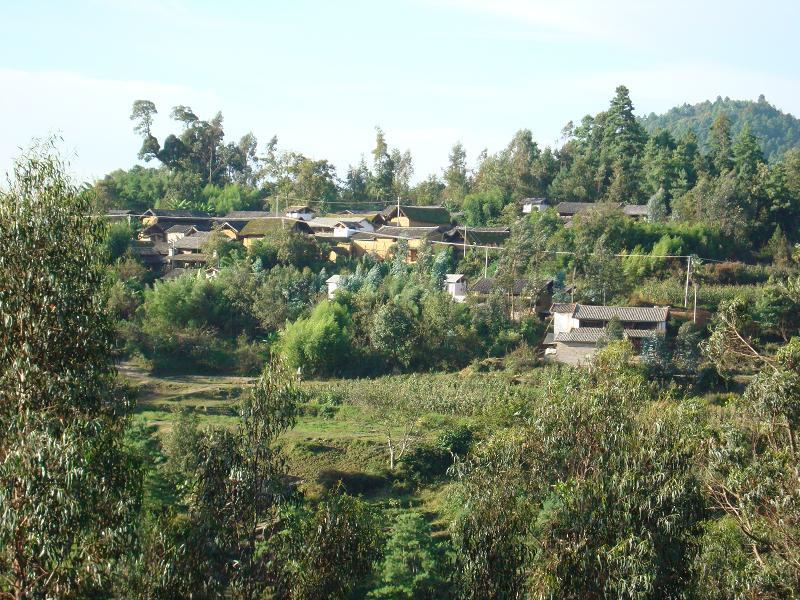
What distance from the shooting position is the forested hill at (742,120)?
86.3m

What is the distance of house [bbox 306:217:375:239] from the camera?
29.1m

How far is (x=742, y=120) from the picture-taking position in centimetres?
9388

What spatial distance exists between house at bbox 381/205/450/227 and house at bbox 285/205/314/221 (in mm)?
2857

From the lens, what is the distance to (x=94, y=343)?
22.9ft

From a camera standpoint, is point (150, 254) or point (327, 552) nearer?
point (327, 552)

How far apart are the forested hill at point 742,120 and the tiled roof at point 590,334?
2514 inches

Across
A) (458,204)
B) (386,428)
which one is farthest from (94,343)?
(458,204)

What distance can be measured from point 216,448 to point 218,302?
16.2 m

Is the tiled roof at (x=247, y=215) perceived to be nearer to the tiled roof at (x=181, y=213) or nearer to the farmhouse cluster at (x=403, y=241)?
the farmhouse cluster at (x=403, y=241)

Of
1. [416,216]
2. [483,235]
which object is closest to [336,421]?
[483,235]

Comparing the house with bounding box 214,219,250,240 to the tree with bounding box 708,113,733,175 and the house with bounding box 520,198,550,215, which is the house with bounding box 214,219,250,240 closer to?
the house with bounding box 520,198,550,215

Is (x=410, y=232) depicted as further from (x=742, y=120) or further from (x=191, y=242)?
(x=742, y=120)

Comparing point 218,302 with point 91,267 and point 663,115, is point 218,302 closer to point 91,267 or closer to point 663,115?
point 91,267

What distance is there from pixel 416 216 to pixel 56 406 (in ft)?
82.6
